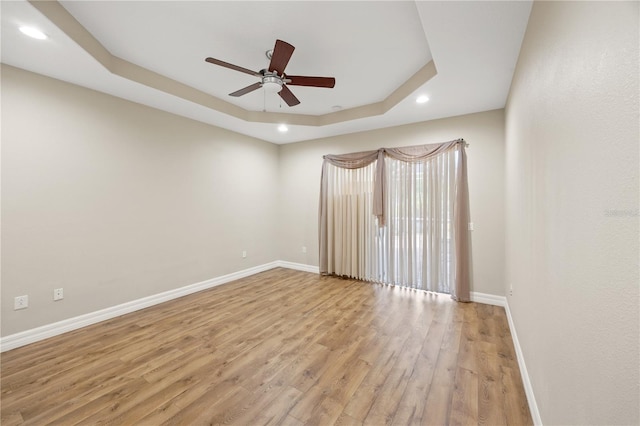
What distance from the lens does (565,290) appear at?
3.55ft

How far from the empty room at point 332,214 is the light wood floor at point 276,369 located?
2cm

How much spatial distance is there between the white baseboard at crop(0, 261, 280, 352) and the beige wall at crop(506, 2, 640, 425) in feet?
13.1

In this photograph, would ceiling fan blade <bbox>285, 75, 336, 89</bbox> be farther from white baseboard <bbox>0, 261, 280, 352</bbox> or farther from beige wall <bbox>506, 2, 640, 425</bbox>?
white baseboard <bbox>0, 261, 280, 352</bbox>

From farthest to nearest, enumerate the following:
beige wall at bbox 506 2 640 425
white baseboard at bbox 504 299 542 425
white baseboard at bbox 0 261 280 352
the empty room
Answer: white baseboard at bbox 0 261 280 352
white baseboard at bbox 504 299 542 425
the empty room
beige wall at bbox 506 2 640 425

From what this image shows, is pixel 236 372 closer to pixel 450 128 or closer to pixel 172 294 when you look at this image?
pixel 172 294

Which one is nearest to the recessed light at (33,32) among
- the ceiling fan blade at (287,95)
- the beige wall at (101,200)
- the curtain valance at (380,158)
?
the beige wall at (101,200)

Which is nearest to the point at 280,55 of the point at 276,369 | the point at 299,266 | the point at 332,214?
the point at 276,369

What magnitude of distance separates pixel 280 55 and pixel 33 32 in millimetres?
1872

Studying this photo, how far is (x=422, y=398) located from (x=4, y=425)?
8.71 feet

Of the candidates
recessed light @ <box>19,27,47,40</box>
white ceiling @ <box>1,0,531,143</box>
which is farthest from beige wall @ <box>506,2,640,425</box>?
recessed light @ <box>19,27,47,40</box>

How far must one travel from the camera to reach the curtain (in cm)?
365

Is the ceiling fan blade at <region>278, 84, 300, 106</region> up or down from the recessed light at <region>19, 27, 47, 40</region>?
down

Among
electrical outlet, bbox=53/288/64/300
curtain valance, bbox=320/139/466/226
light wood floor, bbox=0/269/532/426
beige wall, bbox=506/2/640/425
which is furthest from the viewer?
curtain valance, bbox=320/139/466/226

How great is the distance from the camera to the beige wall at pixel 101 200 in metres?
2.48
